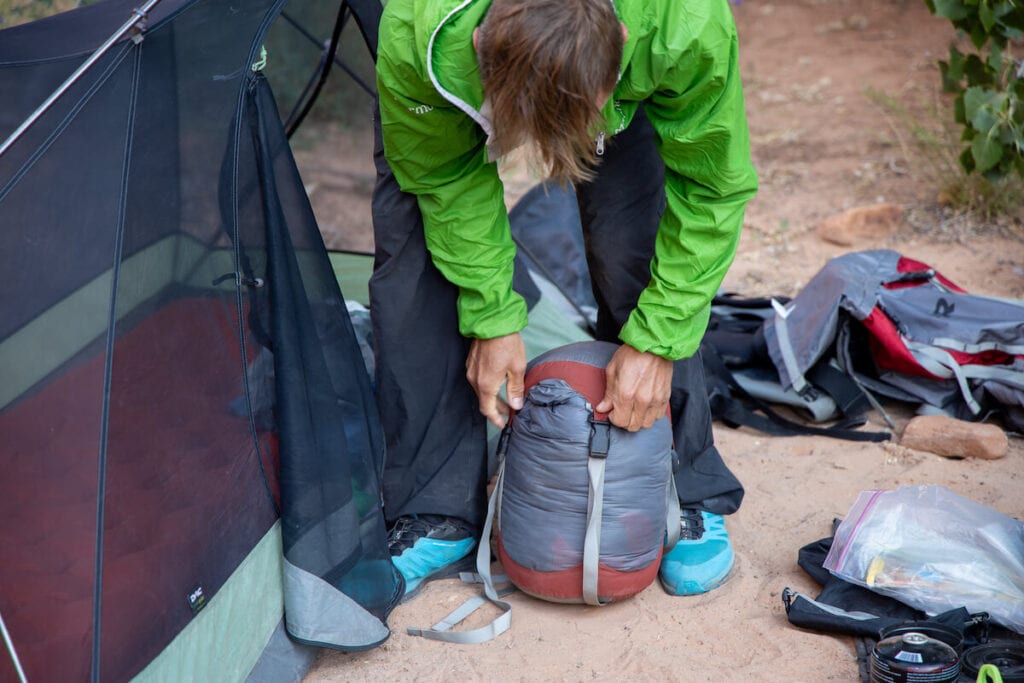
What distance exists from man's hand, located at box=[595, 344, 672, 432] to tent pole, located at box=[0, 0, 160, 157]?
40.0 inches

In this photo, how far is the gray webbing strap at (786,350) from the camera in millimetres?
2730

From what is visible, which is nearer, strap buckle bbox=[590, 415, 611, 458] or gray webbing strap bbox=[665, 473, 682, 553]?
strap buckle bbox=[590, 415, 611, 458]

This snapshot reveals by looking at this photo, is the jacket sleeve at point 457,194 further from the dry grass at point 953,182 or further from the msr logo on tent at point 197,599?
the dry grass at point 953,182

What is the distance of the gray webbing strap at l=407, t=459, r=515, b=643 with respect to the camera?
2.03 meters

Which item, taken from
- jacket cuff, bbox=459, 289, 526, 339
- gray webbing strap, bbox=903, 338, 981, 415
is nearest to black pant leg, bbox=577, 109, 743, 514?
jacket cuff, bbox=459, 289, 526, 339

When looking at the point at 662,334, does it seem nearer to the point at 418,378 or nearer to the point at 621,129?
the point at 621,129

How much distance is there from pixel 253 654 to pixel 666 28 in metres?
Answer: 1.31

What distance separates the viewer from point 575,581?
2002 millimetres

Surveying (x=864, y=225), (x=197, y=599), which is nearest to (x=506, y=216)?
(x=197, y=599)

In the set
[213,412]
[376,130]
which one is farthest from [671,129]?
[213,412]

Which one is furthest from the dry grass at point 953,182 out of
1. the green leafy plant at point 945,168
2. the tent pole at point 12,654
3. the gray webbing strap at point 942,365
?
the tent pole at point 12,654

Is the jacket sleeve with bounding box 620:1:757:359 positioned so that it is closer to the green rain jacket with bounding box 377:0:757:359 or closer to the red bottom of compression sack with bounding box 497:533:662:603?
the green rain jacket with bounding box 377:0:757:359

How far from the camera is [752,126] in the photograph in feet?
16.5

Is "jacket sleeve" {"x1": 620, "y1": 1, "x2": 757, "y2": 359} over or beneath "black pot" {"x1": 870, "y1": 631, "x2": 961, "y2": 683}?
over
